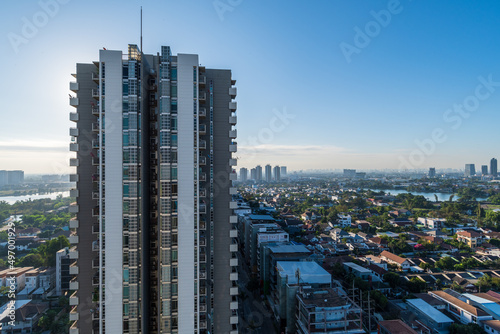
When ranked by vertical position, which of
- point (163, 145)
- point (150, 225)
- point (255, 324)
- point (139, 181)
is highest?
point (163, 145)

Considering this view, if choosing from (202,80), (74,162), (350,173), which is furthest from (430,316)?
(350,173)

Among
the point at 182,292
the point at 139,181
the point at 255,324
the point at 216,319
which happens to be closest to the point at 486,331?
the point at 255,324

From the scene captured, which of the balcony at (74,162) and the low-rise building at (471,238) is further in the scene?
the low-rise building at (471,238)

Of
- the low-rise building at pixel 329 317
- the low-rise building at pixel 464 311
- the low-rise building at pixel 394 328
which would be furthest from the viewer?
the low-rise building at pixel 464 311

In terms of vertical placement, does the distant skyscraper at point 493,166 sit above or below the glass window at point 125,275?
above

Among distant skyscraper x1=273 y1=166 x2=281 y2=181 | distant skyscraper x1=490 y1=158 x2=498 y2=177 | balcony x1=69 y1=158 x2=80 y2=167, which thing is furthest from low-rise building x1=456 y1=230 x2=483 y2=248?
distant skyscraper x1=490 y1=158 x2=498 y2=177

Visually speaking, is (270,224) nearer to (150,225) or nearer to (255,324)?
(255,324)

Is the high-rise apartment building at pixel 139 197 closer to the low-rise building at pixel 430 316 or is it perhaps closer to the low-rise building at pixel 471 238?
the low-rise building at pixel 430 316

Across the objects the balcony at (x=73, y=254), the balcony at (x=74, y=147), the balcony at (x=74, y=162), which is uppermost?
the balcony at (x=74, y=147)

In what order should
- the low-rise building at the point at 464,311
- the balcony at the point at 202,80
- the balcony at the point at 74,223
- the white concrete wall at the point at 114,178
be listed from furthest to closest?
the low-rise building at the point at 464,311 → the balcony at the point at 202,80 → the balcony at the point at 74,223 → the white concrete wall at the point at 114,178

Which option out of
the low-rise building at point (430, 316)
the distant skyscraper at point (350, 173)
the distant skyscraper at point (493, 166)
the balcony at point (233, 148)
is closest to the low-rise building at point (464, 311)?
the low-rise building at point (430, 316)
